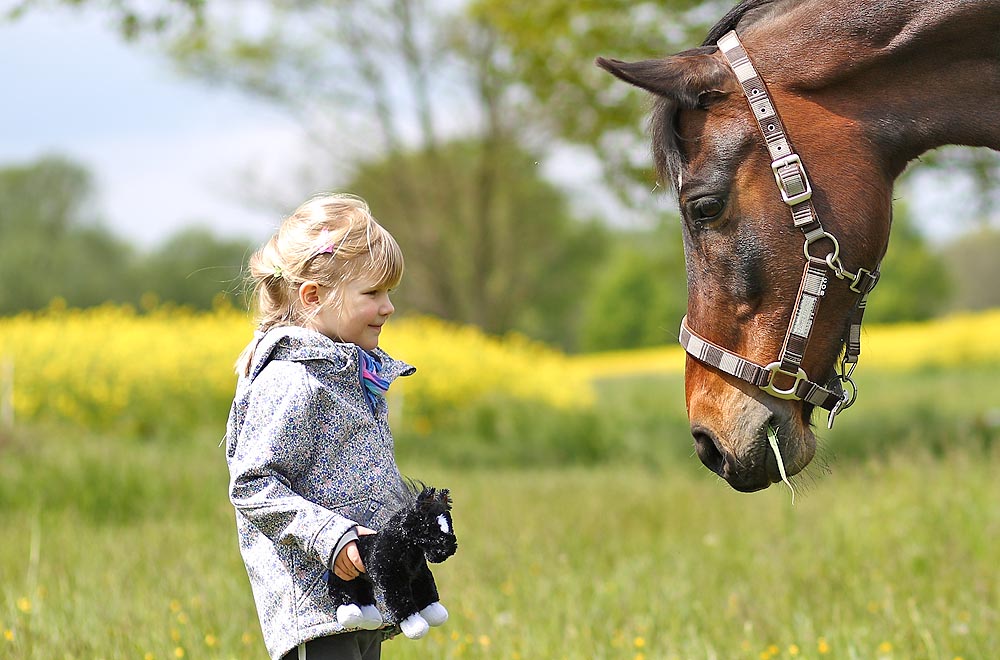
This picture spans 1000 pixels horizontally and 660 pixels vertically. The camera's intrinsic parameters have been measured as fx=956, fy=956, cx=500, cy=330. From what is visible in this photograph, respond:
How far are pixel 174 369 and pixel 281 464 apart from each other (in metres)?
8.82

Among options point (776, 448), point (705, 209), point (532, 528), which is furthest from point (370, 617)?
point (532, 528)

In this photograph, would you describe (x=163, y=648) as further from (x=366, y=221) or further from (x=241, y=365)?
(x=366, y=221)

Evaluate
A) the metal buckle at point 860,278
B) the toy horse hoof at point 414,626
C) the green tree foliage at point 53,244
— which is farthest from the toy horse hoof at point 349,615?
the green tree foliage at point 53,244

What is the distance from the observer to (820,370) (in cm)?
229

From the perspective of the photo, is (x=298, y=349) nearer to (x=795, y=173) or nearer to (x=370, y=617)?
(x=370, y=617)

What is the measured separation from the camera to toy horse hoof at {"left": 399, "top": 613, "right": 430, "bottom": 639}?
2113 mm

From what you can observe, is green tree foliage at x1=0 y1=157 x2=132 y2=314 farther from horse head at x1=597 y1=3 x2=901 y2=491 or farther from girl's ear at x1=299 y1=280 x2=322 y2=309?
horse head at x1=597 y1=3 x2=901 y2=491

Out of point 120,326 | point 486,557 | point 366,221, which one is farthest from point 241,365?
point 120,326

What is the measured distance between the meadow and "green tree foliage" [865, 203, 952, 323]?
31.8m

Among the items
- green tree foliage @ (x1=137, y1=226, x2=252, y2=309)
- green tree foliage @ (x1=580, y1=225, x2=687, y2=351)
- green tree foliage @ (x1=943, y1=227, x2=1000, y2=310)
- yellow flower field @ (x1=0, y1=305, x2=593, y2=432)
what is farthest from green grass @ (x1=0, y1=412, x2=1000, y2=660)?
green tree foliage @ (x1=943, y1=227, x2=1000, y2=310)

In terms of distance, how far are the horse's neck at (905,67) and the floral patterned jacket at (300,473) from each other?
1.30 metres

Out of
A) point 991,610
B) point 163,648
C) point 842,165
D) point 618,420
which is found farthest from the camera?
point 618,420

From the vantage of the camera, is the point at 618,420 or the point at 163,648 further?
the point at 618,420

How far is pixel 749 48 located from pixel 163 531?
443cm
